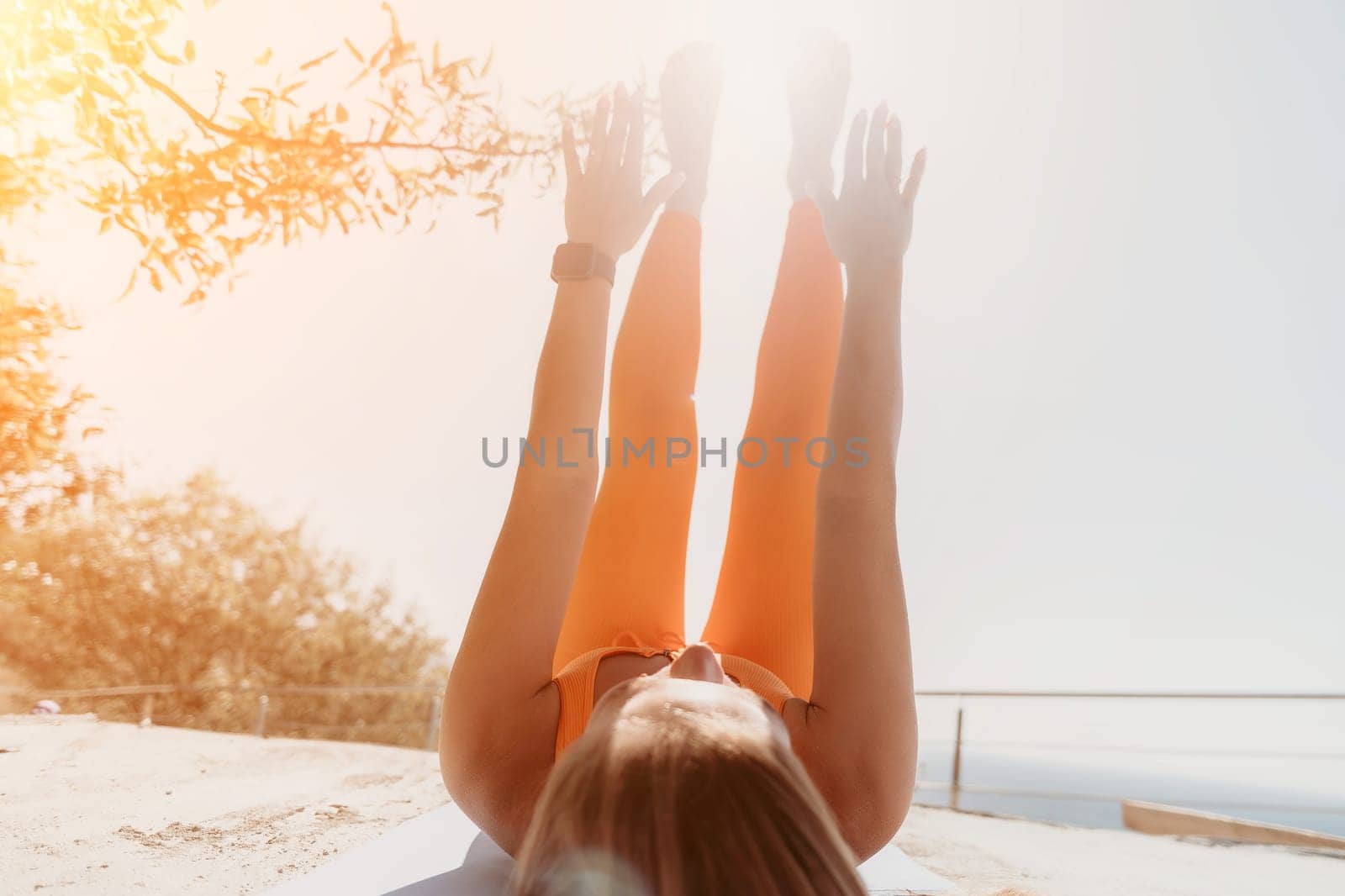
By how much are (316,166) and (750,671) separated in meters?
2.50

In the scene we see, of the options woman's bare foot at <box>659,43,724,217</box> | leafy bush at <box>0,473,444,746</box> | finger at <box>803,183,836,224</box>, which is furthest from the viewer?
leafy bush at <box>0,473,444,746</box>

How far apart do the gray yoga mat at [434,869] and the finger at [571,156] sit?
44.5 inches

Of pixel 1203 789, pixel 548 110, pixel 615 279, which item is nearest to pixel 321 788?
pixel 615 279

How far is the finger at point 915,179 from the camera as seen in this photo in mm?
1169

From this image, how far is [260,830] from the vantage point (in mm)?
1457

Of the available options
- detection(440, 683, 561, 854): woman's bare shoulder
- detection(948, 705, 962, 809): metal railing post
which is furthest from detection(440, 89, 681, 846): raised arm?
detection(948, 705, 962, 809): metal railing post

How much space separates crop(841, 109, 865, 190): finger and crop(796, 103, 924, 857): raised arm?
28cm

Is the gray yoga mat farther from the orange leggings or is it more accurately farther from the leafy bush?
the leafy bush

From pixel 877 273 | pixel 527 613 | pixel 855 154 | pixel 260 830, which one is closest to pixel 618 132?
pixel 855 154

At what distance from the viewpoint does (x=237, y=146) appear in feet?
8.32

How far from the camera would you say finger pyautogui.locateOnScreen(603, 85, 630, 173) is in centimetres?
125

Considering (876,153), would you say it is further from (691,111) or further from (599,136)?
(691,111)

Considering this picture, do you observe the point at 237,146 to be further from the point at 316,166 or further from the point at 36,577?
the point at 36,577

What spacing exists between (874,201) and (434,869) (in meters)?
1.26
